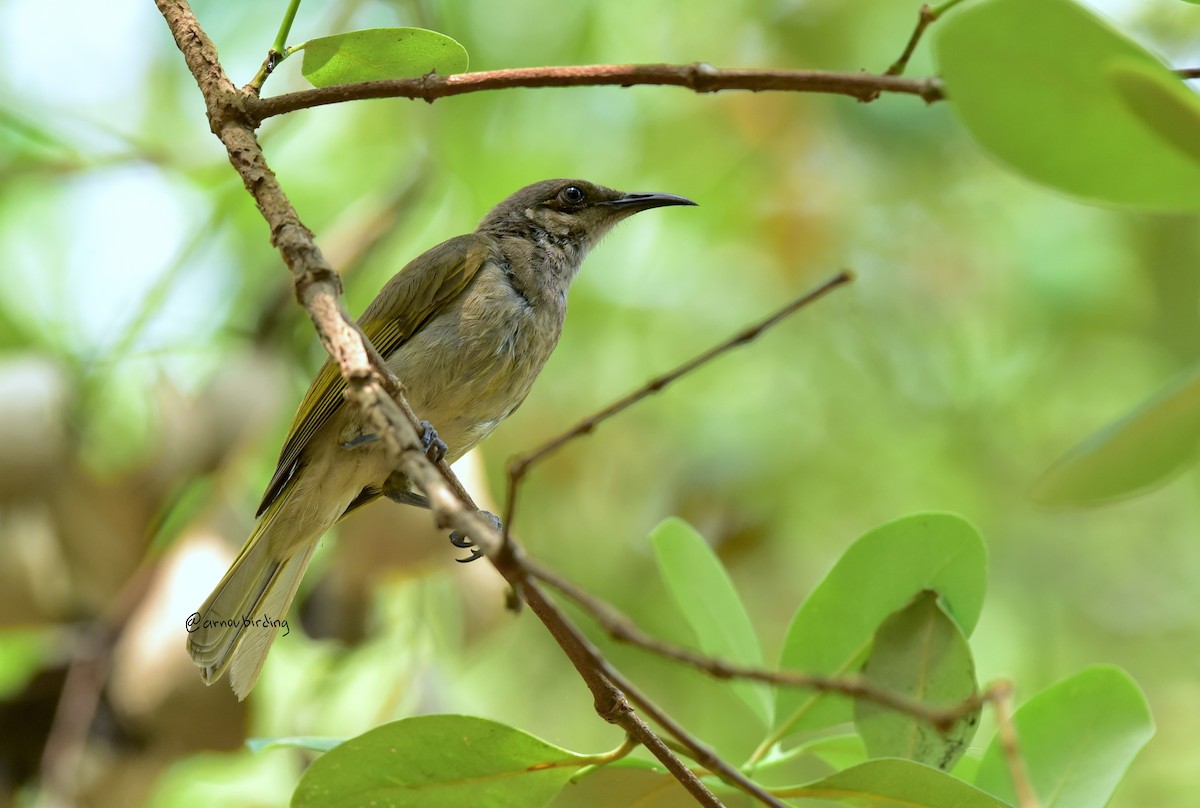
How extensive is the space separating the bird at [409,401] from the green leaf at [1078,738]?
193 cm

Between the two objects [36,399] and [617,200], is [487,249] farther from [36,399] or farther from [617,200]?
[36,399]

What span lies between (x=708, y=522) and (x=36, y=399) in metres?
3.04

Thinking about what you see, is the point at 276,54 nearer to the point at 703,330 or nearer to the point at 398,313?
the point at 398,313

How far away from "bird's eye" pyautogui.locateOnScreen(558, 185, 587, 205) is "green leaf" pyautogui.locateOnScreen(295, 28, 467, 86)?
2624 millimetres

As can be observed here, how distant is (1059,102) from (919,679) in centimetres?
113

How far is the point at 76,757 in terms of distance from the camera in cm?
391

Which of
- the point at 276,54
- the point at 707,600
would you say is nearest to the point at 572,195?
the point at 276,54

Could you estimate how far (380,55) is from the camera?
7.66 feet

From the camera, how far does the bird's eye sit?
5012 millimetres

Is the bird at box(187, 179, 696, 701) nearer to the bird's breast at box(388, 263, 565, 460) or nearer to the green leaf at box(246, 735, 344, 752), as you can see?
the bird's breast at box(388, 263, 565, 460)

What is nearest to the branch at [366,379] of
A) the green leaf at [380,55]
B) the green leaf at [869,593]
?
the green leaf at [380,55]

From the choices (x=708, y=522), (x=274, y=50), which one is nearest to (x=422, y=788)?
(x=274, y=50)

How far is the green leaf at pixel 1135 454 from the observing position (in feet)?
5.47

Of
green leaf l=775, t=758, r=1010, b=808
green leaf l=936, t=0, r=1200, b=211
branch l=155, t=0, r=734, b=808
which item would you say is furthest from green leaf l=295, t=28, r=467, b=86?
green leaf l=775, t=758, r=1010, b=808
